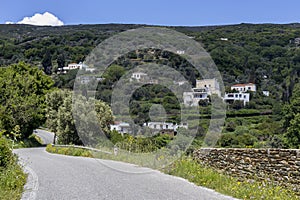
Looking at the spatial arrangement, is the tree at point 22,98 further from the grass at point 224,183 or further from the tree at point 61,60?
the tree at point 61,60

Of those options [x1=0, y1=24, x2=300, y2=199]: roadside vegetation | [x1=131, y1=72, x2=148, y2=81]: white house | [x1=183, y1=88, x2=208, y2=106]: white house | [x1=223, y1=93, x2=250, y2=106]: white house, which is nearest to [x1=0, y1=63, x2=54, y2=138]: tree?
[x1=0, y1=24, x2=300, y2=199]: roadside vegetation

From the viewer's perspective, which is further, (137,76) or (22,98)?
(22,98)

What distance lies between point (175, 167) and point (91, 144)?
12.0 meters

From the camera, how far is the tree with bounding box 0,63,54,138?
125ft

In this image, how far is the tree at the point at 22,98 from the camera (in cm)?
3797

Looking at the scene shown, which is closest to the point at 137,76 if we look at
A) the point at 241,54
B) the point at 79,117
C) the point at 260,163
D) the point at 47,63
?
the point at 79,117

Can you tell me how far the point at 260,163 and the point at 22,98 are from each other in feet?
111

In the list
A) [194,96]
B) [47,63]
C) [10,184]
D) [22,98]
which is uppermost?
[47,63]

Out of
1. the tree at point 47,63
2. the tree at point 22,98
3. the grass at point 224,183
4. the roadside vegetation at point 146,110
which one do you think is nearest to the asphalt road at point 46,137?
the roadside vegetation at point 146,110

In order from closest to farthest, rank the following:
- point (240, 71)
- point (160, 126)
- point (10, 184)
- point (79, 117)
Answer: point (10, 184), point (160, 126), point (79, 117), point (240, 71)

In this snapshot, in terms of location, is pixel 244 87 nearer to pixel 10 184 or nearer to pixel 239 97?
pixel 239 97

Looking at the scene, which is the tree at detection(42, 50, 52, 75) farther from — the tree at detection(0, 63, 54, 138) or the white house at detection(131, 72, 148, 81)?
the white house at detection(131, 72, 148, 81)

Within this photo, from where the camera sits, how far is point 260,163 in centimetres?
934

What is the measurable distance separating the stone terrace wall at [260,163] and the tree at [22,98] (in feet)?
91.0
